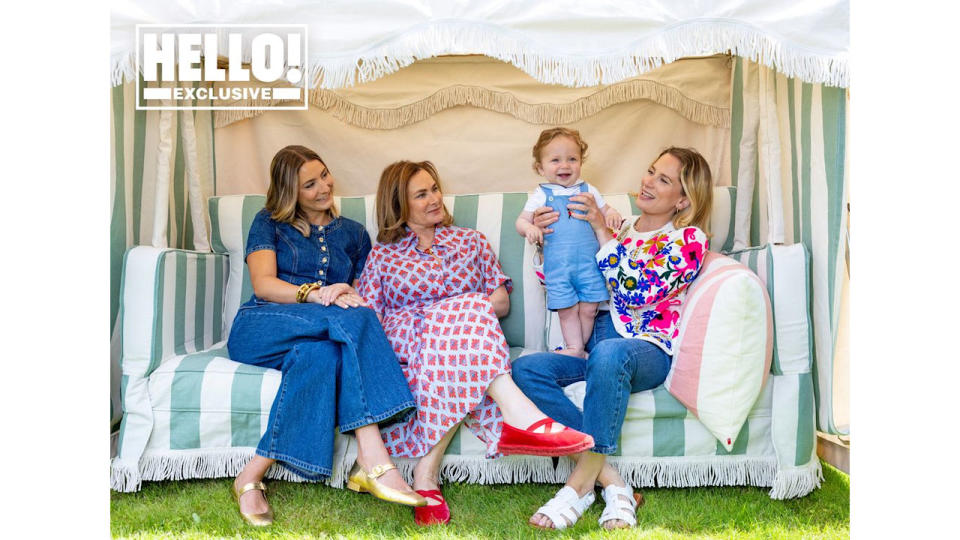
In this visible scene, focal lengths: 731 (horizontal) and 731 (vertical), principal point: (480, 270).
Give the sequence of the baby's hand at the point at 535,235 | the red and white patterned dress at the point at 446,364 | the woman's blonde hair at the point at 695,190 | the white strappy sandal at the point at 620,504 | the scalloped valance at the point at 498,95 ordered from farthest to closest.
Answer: the scalloped valance at the point at 498,95 < the baby's hand at the point at 535,235 < the woman's blonde hair at the point at 695,190 < the red and white patterned dress at the point at 446,364 < the white strappy sandal at the point at 620,504

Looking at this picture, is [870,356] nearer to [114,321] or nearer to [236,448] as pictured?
[236,448]

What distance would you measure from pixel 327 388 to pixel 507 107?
1767mm

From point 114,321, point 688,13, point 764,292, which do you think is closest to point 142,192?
point 114,321

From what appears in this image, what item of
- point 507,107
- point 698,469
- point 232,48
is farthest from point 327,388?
point 507,107

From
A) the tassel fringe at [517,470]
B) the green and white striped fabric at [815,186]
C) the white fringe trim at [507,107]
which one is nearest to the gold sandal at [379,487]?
the tassel fringe at [517,470]

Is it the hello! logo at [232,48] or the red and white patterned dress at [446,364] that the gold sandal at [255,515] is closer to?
the red and white patterned dress at [446,364]

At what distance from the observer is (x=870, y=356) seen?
1.92 meters

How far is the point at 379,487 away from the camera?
2.23 meters

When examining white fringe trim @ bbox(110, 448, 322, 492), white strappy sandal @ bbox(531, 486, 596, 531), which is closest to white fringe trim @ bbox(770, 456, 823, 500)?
white strappy sandal @ bbox(531, 486, 596, 531)

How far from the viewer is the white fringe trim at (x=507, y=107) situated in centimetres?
346

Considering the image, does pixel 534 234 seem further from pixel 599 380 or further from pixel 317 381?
pixel 317 381

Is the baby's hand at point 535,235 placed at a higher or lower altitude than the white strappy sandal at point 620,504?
higher

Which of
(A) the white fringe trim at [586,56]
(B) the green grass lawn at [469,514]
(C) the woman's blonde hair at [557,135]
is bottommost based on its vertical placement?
(B) the green grass lawn at [469,514]

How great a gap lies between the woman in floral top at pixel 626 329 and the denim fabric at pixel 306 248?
0.85m
